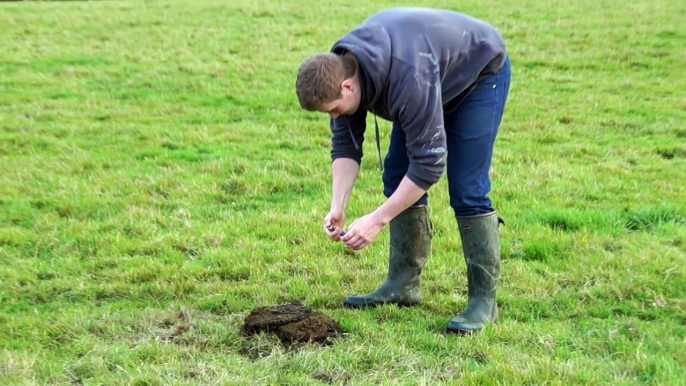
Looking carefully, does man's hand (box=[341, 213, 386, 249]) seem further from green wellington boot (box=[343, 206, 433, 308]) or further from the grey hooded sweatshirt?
green wellington boot (box=[343, 206, 433, 308])

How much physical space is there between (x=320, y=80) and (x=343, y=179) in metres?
1.03

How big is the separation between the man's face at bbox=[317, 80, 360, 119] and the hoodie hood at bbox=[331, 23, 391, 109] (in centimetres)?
6

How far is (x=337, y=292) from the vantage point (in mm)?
5332

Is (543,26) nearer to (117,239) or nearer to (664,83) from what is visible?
(664,83)

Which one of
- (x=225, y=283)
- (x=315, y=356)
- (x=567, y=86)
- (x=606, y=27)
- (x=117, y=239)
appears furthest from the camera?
(x=606, y=27)

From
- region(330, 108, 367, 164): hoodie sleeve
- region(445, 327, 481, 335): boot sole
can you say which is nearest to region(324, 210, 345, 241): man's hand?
region(330, 108, 367, 164): hoodie sleeve

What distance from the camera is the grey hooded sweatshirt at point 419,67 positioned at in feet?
12.3

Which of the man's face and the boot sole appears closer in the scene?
the man's face

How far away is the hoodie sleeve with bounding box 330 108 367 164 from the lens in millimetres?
4379

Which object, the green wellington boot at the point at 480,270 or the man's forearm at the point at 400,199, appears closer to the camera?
the man's forearm at the point at 400,199

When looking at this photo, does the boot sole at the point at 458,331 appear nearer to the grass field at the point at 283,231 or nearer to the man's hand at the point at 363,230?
the grass field at the point at 283,231

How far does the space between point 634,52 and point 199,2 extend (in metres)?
12.9

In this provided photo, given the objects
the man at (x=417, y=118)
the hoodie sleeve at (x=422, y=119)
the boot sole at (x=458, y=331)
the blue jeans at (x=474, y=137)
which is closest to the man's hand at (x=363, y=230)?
the man at (x=417, y=118)

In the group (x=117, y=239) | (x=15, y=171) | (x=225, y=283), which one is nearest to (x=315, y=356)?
(x=225, y=283)
